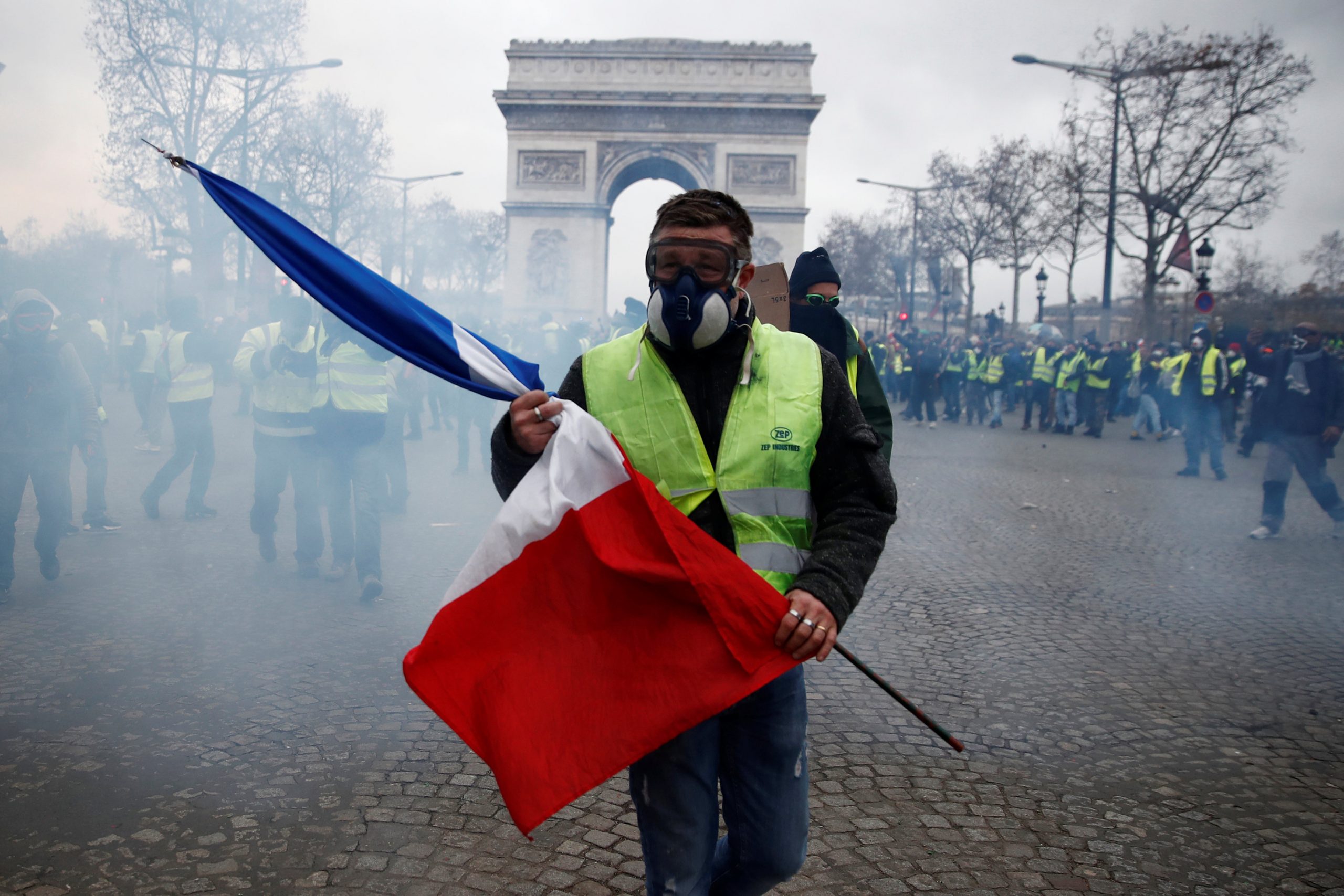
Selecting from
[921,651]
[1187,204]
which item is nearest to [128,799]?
[921,651]

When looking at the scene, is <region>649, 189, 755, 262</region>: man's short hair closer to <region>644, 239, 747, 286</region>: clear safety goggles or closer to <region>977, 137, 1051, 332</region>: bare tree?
<region>644, 239, 747, 286</region>: clear safety goggles

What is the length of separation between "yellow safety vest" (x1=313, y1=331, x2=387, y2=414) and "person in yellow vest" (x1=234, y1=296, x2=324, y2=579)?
0.06 m

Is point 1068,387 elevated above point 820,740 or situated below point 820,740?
above

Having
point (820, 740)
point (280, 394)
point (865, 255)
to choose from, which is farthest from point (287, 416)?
point (865, 255)

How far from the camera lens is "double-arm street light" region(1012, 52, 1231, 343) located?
18.5m

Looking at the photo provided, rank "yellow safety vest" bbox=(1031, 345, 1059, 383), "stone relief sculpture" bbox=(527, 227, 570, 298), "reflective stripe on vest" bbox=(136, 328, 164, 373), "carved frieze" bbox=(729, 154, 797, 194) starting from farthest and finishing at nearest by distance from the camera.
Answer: "stone relief sculpture" bbox=(527, 227, 570, 298)
"carved frieze" bbox=(729, 154, 797, 194)
"yellow safety vest" bbox=(1031, 345, 1059, 383)
"reflective stripe on vest" bbox=(136, 328, 164, 373)

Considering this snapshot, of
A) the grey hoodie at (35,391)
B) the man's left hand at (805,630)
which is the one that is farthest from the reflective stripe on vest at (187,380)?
the man's left hand at (805,630)

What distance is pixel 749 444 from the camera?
1816mm

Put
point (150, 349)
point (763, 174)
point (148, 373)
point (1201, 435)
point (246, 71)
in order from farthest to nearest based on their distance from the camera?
point (763, 174), point (1201, 435), point (150, 349), point (148, 373), point (246, 71)

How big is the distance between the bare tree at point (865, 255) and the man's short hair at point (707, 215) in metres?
52.8

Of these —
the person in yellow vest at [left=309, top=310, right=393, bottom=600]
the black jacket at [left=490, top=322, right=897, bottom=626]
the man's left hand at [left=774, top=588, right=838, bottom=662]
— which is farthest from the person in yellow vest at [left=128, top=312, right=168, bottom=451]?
the man's left hand at [left=774, top=588, right=838, bottom=662]

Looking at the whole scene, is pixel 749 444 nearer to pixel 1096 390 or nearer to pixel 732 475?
pixel 732 475

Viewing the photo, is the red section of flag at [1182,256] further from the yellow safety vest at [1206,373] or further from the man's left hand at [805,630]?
the man's left hand at [805,630]

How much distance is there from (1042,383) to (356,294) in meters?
17.5
